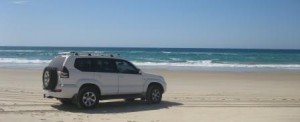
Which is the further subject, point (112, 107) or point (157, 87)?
point (157, 87)

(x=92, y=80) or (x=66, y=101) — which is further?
(x=66, y=101)

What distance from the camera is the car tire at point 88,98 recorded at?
477 inches

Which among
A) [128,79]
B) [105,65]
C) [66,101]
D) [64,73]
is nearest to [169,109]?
[128,79]

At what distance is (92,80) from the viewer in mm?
12359

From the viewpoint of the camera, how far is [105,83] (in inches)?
498

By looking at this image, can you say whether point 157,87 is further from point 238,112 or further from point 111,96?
point 238,112

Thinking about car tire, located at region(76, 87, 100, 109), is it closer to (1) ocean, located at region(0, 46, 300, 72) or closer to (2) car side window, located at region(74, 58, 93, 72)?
(2) car side window, located at region(74, 58, 93, 72)

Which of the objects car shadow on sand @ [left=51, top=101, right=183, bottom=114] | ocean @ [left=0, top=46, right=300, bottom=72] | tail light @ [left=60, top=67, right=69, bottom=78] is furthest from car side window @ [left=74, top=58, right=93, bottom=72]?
ocean @ [left=0, top=46, right=300, bottom=72]

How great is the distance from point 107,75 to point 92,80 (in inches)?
21.4

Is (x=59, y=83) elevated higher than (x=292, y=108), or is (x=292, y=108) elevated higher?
(x=59, y=83)

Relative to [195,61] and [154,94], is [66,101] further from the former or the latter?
[195,61]

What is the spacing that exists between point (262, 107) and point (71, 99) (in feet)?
18.0

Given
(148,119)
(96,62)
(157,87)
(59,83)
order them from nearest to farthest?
(148,119) → (59,83) → (96,62) → (157,87)

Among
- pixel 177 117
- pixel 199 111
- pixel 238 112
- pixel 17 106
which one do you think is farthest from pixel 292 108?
pixel 17 106
